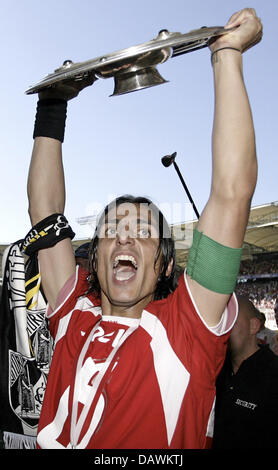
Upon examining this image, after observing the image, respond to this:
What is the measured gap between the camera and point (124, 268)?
1.90 metres

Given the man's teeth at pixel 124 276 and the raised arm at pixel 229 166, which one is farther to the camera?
the man's teeth at pixel 124 276

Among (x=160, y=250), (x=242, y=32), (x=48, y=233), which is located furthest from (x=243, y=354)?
(x=242, y=32)

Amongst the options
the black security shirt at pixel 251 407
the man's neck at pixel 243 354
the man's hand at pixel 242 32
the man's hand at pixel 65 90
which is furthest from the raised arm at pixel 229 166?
the man's neck at pixel 243 354

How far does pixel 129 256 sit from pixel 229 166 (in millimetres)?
573

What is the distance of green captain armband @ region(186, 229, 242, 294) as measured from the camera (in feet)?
4.58

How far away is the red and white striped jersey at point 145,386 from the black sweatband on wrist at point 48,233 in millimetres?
477

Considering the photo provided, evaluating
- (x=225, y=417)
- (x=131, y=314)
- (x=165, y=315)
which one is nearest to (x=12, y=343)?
(x=131, y=314)

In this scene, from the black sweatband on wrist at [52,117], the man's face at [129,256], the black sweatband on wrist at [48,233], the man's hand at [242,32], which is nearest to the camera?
the man's hand at [242,32]

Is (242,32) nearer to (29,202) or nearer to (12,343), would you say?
(29,202)

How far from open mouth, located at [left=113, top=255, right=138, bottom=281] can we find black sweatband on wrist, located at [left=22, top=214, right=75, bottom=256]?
25 centimetres

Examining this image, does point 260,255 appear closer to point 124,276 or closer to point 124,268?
point 124,268

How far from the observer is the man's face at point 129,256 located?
1.73 metres

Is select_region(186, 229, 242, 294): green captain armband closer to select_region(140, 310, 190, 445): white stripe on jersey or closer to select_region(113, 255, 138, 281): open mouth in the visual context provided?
select_region(140, 310, 190, 445): white stripe on jersey

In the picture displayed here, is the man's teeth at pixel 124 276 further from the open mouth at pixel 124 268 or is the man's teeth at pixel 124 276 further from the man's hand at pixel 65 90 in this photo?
the man's hand at pixel 65 90
